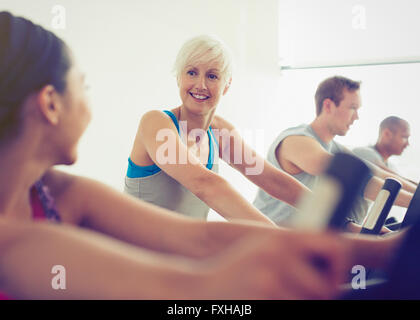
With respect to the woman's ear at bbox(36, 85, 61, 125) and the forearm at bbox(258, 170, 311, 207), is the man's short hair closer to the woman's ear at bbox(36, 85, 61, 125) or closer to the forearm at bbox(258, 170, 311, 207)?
the forearm at bbox(258, 170, 311, 207)

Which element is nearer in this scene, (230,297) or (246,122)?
(230,297)

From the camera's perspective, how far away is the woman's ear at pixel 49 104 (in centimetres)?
67

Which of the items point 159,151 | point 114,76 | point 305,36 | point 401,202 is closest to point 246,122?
point 305,36

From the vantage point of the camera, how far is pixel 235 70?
439 centimetres

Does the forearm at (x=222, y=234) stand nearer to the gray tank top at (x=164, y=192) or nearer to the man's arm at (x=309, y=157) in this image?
the gray tank top at (x=164, y=192)

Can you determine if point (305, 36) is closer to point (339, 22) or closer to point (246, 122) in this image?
point (339, 22)

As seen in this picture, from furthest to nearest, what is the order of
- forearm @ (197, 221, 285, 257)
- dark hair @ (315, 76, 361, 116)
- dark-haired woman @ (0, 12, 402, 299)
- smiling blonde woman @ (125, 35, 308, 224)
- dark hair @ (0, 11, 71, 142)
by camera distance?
dark hair @ (315, 76, 361, 116) < smiling blonde woman @ (125, 35, 308, 224) < forearm @ (197, 221, 285, 257) < dark hair @ (0, 11, 71, 142) < dark-haired woman @ (0, 12, 402, 299)

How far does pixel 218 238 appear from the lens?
2.76 feet

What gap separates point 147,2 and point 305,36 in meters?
2.08

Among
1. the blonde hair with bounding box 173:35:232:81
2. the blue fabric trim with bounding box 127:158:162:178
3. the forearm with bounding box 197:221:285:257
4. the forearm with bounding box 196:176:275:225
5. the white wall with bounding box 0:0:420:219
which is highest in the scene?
the white wall with bounding box 0:0:420:219

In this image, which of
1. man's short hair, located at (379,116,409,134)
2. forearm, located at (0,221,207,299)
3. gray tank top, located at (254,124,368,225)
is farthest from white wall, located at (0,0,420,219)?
forearm, located at (0,221,207,299)

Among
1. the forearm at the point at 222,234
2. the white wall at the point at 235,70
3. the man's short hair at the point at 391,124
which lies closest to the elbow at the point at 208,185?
the forearm at the point at 222,234

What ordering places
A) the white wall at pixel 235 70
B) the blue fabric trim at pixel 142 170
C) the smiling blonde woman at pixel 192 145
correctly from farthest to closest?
the white wall at pixel 235 70, the blue fabric trim at pixel 142 170, the smiling blonde woman at pixel 192 145

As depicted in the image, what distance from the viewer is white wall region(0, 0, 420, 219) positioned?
301 cm
